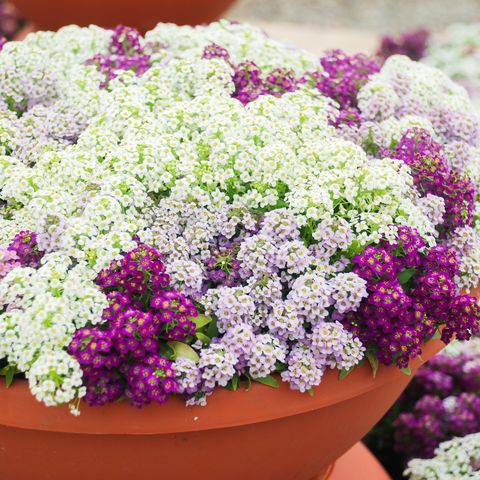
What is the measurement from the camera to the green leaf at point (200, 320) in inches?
78.1

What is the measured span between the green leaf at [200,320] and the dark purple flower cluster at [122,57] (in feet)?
3.73

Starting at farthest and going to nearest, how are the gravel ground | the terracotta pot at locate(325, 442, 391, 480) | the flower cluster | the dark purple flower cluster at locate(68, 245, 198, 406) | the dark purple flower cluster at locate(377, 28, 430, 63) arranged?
the gravel ground < the dark purple flower cluster at locate(377, 28, 430, 63) < the terracotta pot at locate(325, 442, 391, 480) < the flower cluster < the dark purple flower cluster at locate(68, 245, 198, 406)

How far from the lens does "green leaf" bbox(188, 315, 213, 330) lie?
198cm

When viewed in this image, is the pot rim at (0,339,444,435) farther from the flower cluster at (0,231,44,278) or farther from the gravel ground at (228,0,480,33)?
the gravel ground at (228,0,480,33)

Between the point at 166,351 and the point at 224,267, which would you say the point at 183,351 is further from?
the point at 224,267

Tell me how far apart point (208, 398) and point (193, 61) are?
131 cm

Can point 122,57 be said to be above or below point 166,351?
above

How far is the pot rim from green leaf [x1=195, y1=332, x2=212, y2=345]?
0.12 metres

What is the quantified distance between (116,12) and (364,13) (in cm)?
532

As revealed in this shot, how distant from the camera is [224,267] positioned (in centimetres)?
209

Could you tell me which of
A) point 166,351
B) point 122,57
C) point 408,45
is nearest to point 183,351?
point 166,351

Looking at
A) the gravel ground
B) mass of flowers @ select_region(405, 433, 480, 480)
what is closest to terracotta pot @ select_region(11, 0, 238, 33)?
mass of flowers @ select_region(405, 433, 480, 480)

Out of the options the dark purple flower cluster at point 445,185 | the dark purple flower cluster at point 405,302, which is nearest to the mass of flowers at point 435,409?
the dark purple flower cluster at point 445,185

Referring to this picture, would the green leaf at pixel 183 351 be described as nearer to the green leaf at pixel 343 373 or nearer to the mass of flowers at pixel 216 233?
the mass of flowers at pixel 216 233
